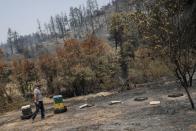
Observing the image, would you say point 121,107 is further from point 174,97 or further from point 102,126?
point 102,126

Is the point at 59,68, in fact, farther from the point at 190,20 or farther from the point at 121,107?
the point at 190,20

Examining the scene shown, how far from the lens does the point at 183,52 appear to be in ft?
51.8

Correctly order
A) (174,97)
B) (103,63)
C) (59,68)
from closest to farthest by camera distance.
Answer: (174,97)
(103,63)
(59,68)

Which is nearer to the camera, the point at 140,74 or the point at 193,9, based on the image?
the point at 193,9

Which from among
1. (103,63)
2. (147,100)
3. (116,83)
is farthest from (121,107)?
(103,63)

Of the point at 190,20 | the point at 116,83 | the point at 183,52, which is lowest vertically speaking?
the point at 116,83

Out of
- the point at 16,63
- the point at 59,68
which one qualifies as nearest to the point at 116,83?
the point at 59,68

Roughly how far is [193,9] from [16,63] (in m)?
46.5

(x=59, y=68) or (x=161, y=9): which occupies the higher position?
(x=161, y=9)

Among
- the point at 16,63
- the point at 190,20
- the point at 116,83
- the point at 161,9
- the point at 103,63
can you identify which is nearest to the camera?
the point at 161,9

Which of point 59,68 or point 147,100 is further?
point 59,68

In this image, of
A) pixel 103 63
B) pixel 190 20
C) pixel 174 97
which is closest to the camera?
pixel 190 20

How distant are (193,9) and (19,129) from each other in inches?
423

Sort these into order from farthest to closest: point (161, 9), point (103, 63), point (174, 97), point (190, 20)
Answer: point (103, 63), point (174, 97), point (190, 20), point (161, 9)
